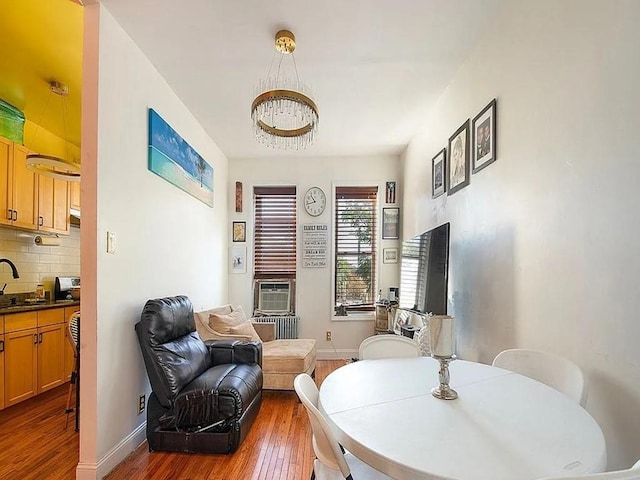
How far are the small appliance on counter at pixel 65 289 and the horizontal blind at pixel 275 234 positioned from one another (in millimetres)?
2141

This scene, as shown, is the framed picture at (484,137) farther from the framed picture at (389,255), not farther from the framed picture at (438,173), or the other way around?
the framed picture at (389,255)

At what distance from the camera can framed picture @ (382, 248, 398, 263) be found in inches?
200

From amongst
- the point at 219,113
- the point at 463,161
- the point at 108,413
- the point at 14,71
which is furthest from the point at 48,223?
the point at 463,161

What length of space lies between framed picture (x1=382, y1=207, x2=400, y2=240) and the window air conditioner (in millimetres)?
1519

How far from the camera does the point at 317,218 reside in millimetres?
5145

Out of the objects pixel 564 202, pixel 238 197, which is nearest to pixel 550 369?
pixel 564 202

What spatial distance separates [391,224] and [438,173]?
5.59ft

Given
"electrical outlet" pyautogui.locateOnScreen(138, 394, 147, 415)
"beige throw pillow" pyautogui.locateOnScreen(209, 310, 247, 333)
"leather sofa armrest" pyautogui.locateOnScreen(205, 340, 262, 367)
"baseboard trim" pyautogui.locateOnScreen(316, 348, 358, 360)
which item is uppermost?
"beige throw pillow" pyautogui.locateOnScreen(209, 310, 247, 333)

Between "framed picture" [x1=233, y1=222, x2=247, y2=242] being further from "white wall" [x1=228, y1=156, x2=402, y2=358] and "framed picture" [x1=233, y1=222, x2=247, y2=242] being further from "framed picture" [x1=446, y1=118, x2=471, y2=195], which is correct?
"framed picture" [x1=446, y1=118, x2=471, y2=195]

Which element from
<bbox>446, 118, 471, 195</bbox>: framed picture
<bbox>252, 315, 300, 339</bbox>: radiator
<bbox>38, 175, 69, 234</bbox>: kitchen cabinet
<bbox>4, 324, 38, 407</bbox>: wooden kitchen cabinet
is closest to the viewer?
<bbox>446, 118, 471, 195</bbox>: framed picture

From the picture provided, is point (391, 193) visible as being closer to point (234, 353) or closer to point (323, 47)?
point (323, 47)

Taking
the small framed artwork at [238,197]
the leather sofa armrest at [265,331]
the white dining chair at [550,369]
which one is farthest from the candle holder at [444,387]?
the small framed artwork at [238,197]

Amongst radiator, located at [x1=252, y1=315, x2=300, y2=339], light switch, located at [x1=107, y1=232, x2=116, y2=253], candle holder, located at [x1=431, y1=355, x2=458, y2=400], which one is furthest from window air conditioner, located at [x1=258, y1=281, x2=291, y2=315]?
candle holder, located at [x1=431, y1=355, x2=458, y2=400]

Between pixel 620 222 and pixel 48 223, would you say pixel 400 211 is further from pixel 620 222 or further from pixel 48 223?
pixel 48 223
